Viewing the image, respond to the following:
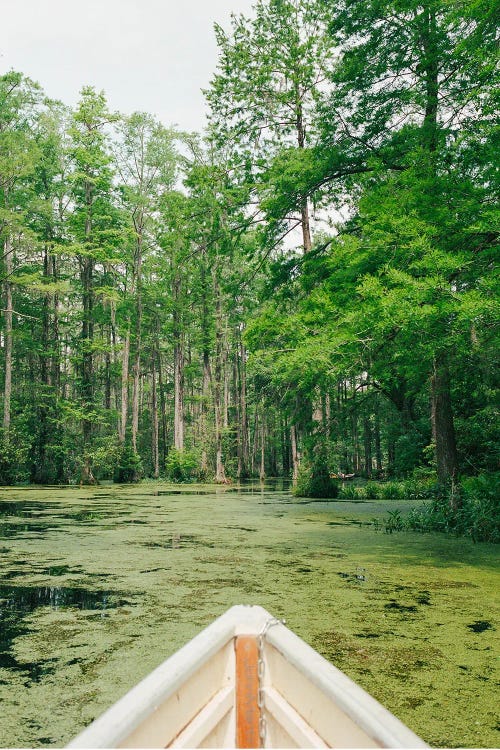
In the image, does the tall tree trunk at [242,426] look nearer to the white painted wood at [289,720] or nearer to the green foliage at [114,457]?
the green foliage at [114,457]

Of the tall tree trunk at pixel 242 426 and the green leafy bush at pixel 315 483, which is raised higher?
the tall tree trunk at pixel 242 426

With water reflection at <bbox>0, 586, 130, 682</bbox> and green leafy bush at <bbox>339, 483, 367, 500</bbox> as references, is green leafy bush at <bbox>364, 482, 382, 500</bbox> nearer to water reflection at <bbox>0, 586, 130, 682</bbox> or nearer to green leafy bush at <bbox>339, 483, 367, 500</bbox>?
green leafy bush at <bbox>339, 483, 367, 500</bbox>

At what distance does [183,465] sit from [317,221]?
557 inches

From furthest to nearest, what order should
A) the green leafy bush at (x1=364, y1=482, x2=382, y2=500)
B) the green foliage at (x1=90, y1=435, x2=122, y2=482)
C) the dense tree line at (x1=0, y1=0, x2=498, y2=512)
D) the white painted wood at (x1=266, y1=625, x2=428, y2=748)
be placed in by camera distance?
the green foliage at (x1=90, y1=435, x2=122, y2=482), the green leafy bush at (x1=364, y1=482, x2=382, y2=500), the dense tree line at (x1=0, y1=0, x2=498, y2=512), the white painted wood at (x1=266, y1=625, x2=428, y2=748)

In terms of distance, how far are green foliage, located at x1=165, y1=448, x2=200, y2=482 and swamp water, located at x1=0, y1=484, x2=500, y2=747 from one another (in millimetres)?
15827

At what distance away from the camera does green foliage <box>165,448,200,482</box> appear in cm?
2370

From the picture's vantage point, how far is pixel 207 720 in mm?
1463

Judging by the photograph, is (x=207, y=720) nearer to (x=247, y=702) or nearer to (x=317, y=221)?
(x=247, y=702)

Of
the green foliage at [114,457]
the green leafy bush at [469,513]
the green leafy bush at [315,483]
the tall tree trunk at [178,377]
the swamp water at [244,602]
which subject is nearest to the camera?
the swamp water at [244,602]

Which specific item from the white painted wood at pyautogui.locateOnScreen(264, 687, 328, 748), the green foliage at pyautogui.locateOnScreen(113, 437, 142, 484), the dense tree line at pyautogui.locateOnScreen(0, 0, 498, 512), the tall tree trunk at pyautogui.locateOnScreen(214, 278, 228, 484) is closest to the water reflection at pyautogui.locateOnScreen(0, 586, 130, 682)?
the white painted wood at pyautogui.locateOnScreen(264, 687, 328, 748)

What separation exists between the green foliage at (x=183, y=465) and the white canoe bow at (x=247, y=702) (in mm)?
22135

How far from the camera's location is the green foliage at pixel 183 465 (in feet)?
77.8

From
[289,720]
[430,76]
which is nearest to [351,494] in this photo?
[430,76]

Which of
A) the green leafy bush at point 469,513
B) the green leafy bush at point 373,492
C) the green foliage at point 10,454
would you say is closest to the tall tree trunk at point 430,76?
the green leafy bush at point 469,513
